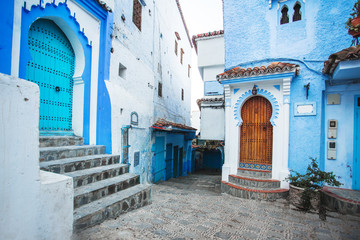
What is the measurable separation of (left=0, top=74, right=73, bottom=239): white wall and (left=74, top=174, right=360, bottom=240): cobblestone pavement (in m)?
0.62

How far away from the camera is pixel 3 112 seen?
1850 millimetres

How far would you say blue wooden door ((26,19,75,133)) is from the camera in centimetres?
407

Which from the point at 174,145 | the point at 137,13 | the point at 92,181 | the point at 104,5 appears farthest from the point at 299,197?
the point at 174,145

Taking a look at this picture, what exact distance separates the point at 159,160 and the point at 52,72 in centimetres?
645

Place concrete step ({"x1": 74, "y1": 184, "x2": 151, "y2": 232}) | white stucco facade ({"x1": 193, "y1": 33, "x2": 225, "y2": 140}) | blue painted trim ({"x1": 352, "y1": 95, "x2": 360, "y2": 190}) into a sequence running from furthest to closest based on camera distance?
white stucco facade ({"x1": 193, "y1": 33, "x2": 225, "y2": 140})
blue painted trim ({"x1": 352, "y1": 95, "x2": 360, "y2": 190})
concrete step ({"x1": 74, "y1": 184, "x2": 151, "y2": 232})

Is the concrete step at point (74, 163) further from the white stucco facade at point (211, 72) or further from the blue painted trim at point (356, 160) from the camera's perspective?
the blue painted trim at point (356, 160)

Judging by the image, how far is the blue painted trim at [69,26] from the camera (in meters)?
3.51

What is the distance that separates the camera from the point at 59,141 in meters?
4.27

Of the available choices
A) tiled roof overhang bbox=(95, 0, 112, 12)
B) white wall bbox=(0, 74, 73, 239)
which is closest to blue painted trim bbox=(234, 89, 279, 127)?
tiled roof overhang bbox=(95, 0, 112, 12)

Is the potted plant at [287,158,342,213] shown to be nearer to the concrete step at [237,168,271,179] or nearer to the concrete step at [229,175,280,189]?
the concrete step at [229,175,280,189]

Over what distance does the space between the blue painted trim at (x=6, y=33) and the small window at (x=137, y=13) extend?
450 cm

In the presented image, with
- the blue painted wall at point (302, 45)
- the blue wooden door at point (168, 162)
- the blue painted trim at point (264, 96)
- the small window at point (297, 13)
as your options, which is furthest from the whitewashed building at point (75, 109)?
the small window at point (297, 13)

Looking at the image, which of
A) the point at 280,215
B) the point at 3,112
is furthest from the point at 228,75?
the point at 3,112

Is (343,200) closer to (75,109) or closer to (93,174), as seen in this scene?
(93,174)
